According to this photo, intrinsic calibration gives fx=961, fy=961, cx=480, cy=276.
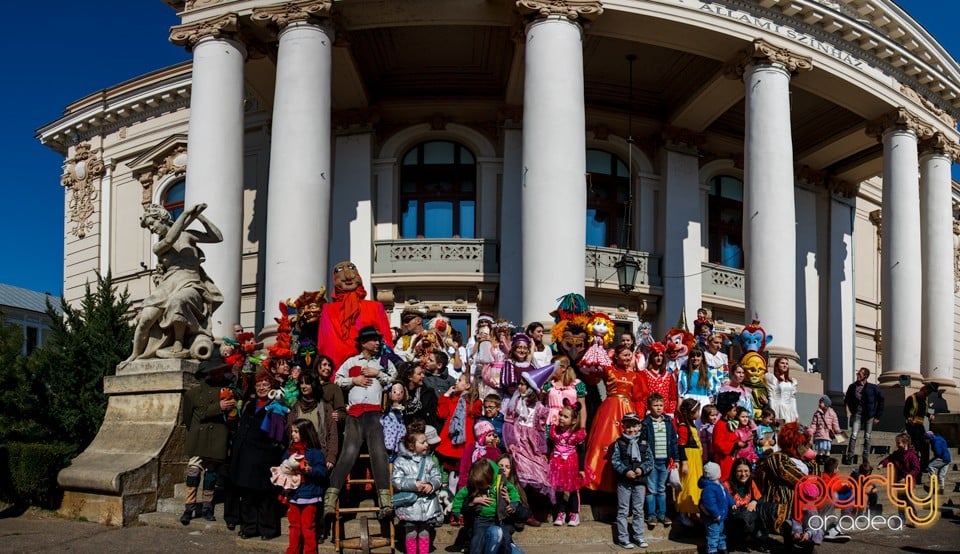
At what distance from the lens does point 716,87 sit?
22469mm

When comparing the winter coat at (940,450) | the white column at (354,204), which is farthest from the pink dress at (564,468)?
the white column at (354,204)

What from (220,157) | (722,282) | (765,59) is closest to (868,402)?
(765,59)

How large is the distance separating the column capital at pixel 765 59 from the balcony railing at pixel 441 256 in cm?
679

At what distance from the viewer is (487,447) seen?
28.7ft

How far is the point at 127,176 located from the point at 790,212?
62.0 feet

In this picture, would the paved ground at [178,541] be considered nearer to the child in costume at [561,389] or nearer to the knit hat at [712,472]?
the knit hat at [712,472]

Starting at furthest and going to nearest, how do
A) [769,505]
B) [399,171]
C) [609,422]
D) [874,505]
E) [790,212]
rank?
1. [399,171]
2. [790,212]
3. [874,505]
4. [609,422]
5. [769,505]

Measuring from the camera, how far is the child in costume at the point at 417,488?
8188 millimetres

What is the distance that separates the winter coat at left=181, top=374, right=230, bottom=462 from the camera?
9914mm

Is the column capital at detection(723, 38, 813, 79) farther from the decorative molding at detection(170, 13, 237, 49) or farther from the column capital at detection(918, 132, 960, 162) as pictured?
the decorative molding at detection(170, 13, 237, 49)

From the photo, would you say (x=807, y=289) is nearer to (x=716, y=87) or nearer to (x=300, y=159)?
(x=716, y=87)

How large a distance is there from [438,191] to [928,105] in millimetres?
12375

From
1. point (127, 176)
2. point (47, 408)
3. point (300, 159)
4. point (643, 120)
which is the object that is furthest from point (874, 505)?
point (127, 176)

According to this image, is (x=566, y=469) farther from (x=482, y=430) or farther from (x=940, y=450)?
(x=940, y=450)
